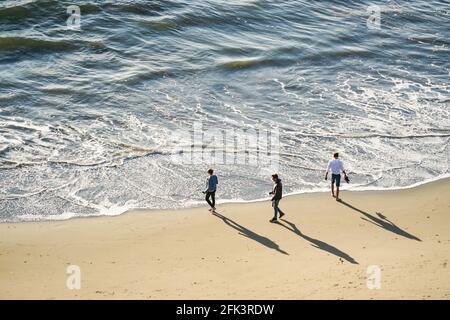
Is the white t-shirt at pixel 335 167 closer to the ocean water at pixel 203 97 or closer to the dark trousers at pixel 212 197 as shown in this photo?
the ocean water at pixel 203 97

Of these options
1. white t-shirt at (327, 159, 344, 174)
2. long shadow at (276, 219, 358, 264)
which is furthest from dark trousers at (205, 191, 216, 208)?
white t-shirt at (327, 159, 344, 174)

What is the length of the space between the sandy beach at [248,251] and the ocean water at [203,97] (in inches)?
33.7

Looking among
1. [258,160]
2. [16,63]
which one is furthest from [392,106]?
[16,63]

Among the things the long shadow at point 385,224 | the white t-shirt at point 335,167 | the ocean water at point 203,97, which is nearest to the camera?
the long shadow at point 385,224

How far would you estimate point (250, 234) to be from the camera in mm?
12500

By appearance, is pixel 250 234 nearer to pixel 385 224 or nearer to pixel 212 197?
pixel 212 197

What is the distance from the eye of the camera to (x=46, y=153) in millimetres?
16094

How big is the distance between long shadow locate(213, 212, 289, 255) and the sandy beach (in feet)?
0.06

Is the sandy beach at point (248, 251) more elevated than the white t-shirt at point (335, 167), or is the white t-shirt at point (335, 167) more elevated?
the white t-shirt at point (335, 167)

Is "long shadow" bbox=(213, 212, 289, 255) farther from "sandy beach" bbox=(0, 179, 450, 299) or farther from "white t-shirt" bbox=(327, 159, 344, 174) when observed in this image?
"white t-shirt" bbox=(327, 159, 344, 174)

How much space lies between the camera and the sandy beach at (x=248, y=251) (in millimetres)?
10141

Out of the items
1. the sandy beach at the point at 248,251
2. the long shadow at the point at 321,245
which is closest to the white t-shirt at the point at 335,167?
the sandy beach at the point at 248,251
